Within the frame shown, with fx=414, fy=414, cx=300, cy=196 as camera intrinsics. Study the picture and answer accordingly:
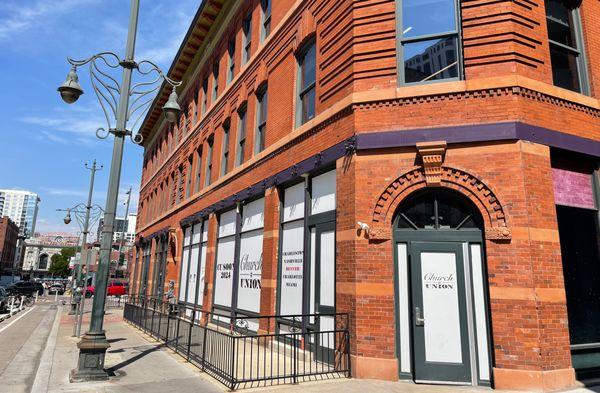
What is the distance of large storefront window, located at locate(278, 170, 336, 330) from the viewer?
31.4 ft

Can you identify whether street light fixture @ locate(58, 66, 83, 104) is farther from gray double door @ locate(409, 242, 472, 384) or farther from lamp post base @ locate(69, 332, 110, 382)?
gray double door @ locate(409, 242, 472, 384)

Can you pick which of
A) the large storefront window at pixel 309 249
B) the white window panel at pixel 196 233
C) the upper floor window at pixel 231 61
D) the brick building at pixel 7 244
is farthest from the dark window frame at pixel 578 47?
the brick building at pixel 7 244

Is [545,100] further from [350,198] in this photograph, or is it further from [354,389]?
[354,389]

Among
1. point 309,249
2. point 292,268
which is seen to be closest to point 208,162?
point 292,268

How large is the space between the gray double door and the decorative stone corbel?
1251mm

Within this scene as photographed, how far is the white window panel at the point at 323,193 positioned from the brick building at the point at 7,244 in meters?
116

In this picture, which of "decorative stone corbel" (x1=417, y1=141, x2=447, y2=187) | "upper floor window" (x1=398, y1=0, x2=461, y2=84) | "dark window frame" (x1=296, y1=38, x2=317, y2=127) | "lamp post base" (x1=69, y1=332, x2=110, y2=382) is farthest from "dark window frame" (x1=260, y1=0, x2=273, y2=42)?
"lamp post base" (x1=69, y1=332, x2=110, y2=382)

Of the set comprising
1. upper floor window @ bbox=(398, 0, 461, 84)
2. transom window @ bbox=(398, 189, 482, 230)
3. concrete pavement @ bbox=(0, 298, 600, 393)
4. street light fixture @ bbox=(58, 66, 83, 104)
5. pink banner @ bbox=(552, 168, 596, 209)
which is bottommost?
concrete pavement @ bbox=(0, 298, 600, 393)

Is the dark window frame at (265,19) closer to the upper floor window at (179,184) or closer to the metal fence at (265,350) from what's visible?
the metal fence at (265,350)

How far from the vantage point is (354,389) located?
22.5 feet

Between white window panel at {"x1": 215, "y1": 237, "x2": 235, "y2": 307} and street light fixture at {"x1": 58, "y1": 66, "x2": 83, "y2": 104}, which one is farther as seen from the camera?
white window panel at {"x1": 215, "y1": 237, "x2": 235, "y2": 307}

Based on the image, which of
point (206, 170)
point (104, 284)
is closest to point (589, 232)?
point (104, 284)

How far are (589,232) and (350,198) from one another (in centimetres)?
504

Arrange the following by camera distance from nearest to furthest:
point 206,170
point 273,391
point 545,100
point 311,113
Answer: point 273,391, point 545,100, point 311,113, point 206,170
